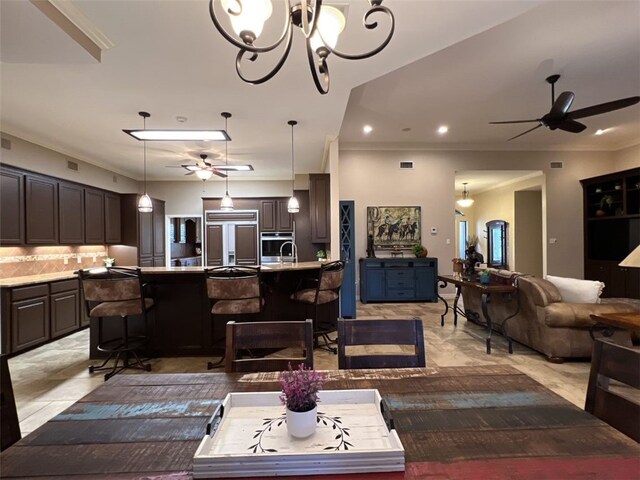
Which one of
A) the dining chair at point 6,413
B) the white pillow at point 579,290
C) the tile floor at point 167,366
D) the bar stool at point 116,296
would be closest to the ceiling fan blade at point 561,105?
the white pillow at point 579,290

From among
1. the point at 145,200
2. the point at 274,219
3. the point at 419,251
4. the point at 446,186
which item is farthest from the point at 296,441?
the point at 446,186

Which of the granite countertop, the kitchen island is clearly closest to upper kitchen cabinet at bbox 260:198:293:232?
the granite countertop

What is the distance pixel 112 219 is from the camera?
585 cm

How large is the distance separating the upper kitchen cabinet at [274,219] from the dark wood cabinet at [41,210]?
3.63m

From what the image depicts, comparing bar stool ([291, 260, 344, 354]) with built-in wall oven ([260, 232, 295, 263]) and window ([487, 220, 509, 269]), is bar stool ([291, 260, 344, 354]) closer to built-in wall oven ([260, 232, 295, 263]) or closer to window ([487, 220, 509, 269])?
built-in wall oven ([260, 232, 295, 263])

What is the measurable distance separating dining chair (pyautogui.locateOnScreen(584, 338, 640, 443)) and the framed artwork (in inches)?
220

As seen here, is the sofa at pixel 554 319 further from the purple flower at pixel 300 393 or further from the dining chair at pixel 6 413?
the dining chair at pixel 6 413

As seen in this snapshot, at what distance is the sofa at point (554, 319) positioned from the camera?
3.15 meters

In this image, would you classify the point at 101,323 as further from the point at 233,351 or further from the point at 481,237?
the point at 481,237

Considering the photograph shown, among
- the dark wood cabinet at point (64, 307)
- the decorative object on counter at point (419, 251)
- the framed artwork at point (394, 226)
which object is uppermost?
the framed artwork at point (394, 226)

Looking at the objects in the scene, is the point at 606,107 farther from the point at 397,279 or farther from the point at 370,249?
the point at 370,249

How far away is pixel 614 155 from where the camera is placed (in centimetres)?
688

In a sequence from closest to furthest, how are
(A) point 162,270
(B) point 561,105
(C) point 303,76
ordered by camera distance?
(C) point 303,76
(A) point 162,270
(B) point 561,105

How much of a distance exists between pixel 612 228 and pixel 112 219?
9.68 m
